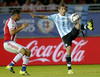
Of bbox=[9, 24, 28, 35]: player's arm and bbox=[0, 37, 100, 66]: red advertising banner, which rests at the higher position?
bbox=[9, 24, 28, 35]: player's arm

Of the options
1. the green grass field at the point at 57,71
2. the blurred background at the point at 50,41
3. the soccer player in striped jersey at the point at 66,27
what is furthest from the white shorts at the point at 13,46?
the blurred background at the point at 50,41

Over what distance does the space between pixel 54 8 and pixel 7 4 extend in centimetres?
245

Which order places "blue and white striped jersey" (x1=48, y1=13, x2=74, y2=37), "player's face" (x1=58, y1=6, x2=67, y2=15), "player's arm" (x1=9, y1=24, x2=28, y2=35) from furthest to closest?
1. "blue and white striped jersey" (x1=48, y1=13, x2=74, y2=37)
2. "player's face" (x1=58, y1=6, x2=67, y2=15)
3. "player's arm" (x1=9, y1=24, x2=28, y2=35)

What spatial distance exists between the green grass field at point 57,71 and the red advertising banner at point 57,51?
23.4 inches

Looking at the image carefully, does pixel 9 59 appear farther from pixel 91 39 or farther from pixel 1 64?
pixel 91 39

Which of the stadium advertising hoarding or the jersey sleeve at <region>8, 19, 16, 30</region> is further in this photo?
the stadium advertising hoarding

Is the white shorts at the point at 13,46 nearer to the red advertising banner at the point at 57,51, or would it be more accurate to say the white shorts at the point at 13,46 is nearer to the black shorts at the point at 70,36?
the black shorts at the point at 70,36

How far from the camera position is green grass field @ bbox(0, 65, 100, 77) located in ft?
46.5

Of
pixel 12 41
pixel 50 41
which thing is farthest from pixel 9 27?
pixel 50 41

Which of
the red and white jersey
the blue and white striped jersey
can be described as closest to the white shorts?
the red and white jersey

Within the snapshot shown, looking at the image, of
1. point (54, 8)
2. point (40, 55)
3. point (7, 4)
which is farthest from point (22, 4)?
point (40, 55)

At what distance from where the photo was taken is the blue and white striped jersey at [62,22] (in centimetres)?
1519

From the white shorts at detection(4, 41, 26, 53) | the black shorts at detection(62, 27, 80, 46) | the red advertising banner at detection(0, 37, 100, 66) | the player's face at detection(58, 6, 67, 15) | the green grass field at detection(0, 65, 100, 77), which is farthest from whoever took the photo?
the red advertising banner at detection(0, 37, 100, 66)

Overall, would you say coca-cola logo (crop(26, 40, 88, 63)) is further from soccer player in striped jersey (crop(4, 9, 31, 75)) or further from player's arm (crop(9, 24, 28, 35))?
player's arm (crop(9, 24, 28, 35))
